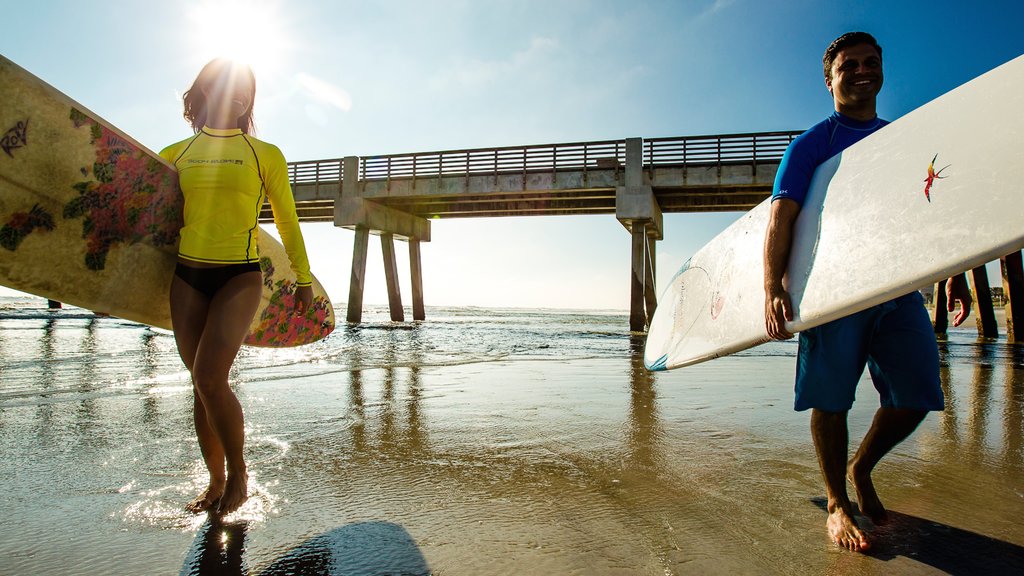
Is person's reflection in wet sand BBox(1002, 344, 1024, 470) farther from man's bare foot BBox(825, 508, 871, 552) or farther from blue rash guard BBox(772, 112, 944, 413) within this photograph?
man's bare foot BBox(825, 508, 871, 552)

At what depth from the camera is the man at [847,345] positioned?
66.4 inches

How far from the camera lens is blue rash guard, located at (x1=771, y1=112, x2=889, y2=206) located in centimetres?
184

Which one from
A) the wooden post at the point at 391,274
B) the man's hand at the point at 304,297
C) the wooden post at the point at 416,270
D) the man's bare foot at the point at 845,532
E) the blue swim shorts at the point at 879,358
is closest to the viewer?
the man's bare foot at the point at 845,532

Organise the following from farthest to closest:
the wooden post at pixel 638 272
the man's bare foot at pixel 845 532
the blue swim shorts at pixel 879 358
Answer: the wooden post at pixel 638 272 < the blue swim shorts at pixel 879 358 < the man's bare foot at pixel 845 532

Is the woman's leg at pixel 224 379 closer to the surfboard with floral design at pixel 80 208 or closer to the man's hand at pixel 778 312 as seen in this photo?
the surfboard with floral design at pixel 80 208

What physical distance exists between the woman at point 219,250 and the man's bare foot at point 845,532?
1.83 m

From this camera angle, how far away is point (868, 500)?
69.7 inches

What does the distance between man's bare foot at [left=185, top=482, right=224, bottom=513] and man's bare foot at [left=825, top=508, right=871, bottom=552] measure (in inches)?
75.8

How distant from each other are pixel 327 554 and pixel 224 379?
733 mm

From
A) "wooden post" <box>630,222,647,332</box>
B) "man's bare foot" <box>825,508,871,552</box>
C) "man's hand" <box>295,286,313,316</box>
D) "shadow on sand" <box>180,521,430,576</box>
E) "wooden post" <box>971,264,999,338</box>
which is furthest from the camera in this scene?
"wooden post" <box>630,222,647,332</box>

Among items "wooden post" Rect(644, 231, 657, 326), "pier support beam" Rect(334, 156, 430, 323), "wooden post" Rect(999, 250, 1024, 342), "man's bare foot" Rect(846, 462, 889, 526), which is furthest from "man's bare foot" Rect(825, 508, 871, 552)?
"pier support beam" Rect(334, 156, 430, 323)

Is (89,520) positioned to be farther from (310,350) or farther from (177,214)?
(310,350)

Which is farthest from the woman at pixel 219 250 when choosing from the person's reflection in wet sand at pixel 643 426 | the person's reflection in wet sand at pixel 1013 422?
the person's reflection in wet sand at pixel 1013 422

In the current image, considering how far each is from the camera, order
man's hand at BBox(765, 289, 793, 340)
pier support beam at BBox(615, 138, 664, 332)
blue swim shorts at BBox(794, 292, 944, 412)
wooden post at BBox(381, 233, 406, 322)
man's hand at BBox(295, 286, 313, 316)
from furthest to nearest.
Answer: wooden post at BBox(381, 233, 406, 322) → pier support beam at BBox(615, 138, 664, 332) → man's hand at BBox(295, 286, 313, 316) → man's hand at BBox(765, 289, 793, 340) → blue swim shorts at BBox(794, 292, 944, 412)
